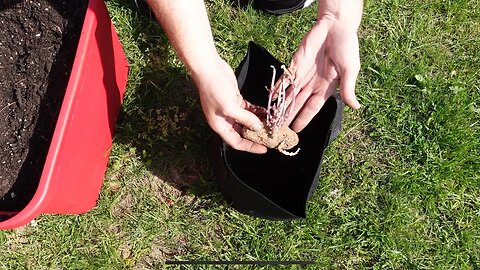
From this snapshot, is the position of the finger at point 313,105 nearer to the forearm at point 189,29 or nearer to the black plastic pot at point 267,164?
the black plastic pot at point 267,164

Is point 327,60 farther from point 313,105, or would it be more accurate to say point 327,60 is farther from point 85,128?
point 85,128

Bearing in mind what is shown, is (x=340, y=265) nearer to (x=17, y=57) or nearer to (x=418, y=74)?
(x=418, y=74)

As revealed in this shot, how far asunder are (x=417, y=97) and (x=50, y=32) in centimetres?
144

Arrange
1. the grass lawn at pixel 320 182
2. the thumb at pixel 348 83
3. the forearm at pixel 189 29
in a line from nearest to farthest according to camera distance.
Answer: the forearm at pixel 189 29
the thumb at pixel 348 83
the grass lawn at pixel 320 182

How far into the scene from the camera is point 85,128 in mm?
1742

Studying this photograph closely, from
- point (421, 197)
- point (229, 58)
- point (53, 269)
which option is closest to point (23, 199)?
point (53, 269)

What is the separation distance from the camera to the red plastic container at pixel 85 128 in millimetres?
1539

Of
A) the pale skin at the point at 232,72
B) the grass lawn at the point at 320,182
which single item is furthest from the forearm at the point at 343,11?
the grass lawn at the point at 320,182

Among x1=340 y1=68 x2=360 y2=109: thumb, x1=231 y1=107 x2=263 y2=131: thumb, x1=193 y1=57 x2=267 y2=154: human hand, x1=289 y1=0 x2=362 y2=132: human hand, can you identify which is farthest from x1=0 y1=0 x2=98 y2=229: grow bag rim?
x1=340 y1=68 x2=360 y2=109: thumb

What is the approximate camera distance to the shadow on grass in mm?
2066

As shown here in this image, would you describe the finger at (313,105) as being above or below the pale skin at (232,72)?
below

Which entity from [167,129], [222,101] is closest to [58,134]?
[222,101]

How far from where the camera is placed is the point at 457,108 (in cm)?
219

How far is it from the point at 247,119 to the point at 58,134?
55 centimetres
